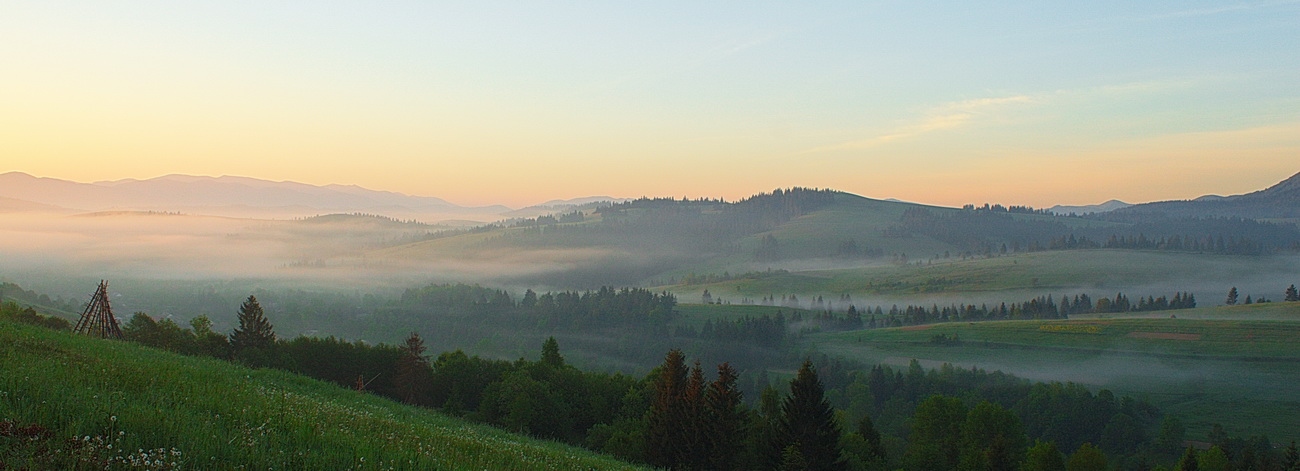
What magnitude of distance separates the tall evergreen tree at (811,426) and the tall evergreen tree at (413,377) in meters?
34.0

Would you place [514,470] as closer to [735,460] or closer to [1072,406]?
[735,460]

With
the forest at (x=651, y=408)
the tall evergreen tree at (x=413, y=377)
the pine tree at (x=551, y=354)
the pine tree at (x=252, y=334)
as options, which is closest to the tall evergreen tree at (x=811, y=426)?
the forest at (x=651, y=408)

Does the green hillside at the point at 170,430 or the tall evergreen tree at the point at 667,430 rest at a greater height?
the green hillside at the point at 170,430

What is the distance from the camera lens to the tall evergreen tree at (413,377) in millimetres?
63531

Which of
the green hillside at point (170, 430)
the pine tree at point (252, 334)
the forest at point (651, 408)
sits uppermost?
the green hillside at point (170, 430)

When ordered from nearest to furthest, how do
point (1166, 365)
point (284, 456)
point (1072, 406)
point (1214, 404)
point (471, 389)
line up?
point (284, 456) → point (471, 389) → point (1072, 406) → point (1214, 404) → point (1166, 365)

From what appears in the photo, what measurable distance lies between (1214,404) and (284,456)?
206m

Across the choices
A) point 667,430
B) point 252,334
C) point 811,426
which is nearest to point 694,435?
point 667,430

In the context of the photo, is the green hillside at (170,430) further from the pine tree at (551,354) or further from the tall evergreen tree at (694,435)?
the pine tree at (551,354)

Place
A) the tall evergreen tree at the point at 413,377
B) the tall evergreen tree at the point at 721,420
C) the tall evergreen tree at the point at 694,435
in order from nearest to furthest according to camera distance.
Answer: the tall evergreen tree at the point at 694,435 → the tall evergreen tree at the point at 721,420 → the tall evergreen tree at the point at 413,377

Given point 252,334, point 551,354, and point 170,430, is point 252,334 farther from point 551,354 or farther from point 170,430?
point 170,430

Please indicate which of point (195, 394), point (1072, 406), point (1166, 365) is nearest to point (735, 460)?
point (195, 394)

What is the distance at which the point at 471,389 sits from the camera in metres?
70.4

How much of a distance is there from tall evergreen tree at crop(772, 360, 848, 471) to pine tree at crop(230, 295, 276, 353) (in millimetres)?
47609
